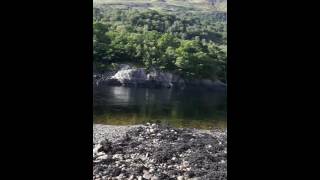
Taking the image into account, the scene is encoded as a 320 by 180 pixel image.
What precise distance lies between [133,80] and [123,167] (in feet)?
15.2

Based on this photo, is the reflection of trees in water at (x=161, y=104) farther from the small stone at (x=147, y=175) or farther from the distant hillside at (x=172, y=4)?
the small stone at (x=147, y=175)

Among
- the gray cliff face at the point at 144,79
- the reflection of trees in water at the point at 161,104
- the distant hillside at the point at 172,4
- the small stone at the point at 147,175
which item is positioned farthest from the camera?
the distant hillside at the point at 172,4

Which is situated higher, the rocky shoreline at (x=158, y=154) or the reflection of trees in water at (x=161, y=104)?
the reflection of trees in water at (x=161, y=104)

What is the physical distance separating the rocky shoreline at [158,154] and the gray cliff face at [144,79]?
192 cm

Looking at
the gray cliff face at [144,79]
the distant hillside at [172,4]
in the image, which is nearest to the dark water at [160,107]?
the gray cliff face at [144,79]

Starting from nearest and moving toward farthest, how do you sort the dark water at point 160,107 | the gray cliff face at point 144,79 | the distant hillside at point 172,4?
the dark water at point 160,107 < the gray cliff face at point 144,79 < the distant hillside at point 172,4

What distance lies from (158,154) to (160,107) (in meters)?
Result: 3.04

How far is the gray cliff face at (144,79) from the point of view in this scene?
966 cm

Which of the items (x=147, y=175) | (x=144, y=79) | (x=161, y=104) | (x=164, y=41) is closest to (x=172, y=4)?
(x=164, y=41)

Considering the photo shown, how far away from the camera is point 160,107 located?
906cm

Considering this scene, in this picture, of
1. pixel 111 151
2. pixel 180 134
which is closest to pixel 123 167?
pixel 111 151

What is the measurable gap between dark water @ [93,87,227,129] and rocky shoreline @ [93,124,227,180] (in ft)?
2.23
